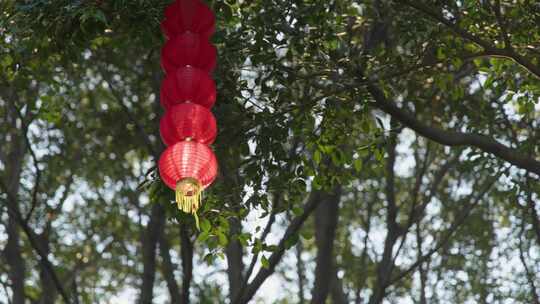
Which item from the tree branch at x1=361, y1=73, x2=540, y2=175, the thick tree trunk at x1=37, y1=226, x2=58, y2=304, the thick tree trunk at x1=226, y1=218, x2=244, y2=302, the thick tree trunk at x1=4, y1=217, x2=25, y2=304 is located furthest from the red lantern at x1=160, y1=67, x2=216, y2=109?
the thick tree trunk at x1=4, y1=217, x2=25, y2=304

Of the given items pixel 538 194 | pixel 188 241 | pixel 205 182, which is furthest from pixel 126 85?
pixel 205 182

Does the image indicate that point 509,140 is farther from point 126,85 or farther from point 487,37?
point 126,85

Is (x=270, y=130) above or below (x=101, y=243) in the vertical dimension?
below

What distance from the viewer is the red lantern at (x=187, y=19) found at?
13.9 ft

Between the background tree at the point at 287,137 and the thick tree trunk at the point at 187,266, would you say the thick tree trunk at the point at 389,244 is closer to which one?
the background tree at the point at 287,137

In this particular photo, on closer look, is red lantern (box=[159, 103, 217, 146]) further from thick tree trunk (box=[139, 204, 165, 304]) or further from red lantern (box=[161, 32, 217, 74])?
thick tree trunk (box=[139, 204, 165, 304])

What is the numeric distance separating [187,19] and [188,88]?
0.43 meters

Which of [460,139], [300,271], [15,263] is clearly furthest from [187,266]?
[300,271]

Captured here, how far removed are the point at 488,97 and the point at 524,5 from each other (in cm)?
297

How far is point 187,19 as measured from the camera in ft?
13.9

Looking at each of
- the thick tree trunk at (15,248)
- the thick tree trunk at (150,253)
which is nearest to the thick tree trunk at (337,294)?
the thick tree trunk at (150,253)

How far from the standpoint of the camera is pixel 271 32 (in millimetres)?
5660

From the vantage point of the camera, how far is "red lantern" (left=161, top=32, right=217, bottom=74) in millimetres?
4168

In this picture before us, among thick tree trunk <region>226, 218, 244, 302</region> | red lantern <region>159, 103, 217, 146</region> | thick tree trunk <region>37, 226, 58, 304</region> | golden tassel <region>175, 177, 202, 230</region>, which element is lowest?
golden tassel <region>175, 177, 202, 230</region>
